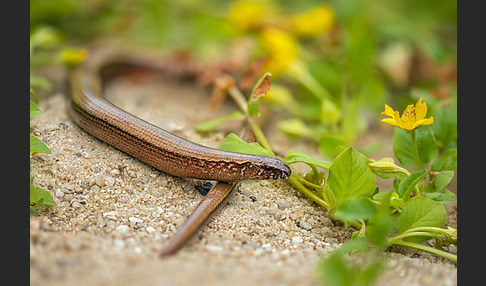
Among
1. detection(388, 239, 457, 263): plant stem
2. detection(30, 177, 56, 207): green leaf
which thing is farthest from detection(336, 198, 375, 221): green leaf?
detection(30, 177, 56, 207): green leaf

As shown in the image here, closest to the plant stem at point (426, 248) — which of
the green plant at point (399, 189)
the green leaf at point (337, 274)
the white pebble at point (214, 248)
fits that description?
the green plant at point (399, 189)

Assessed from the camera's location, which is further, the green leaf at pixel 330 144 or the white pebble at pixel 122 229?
the green leaf at pixel 330 144

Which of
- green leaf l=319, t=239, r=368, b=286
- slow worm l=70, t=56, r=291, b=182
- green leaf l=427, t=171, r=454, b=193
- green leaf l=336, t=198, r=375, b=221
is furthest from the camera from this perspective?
slow worm l=70, t=56, r=291, b=182

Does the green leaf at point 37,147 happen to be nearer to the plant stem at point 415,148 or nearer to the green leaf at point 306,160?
the green leaf at point 306,160

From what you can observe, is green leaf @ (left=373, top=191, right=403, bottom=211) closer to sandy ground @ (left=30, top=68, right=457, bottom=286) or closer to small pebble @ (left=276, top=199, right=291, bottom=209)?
sandy ground @ (left=30, top=68, right=457, bottom=286)

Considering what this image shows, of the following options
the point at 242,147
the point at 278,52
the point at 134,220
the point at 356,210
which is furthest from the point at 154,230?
the point at 278,52

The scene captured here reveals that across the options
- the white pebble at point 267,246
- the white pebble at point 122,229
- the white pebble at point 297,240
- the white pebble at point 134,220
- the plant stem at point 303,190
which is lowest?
the white pebble at point 134,220

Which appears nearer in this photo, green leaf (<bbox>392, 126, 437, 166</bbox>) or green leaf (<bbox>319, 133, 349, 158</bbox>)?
green leaf (<bbox>392, 126, 437, 166</bbox>)

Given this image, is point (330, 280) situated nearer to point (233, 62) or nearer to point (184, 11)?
point (233, 62)
